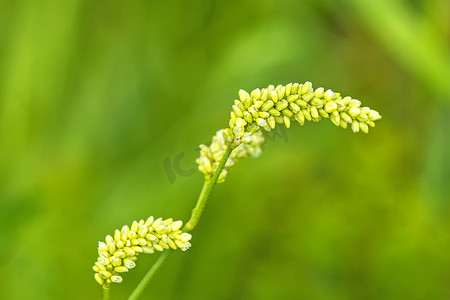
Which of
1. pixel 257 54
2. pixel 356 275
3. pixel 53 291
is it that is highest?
pixel 257 54

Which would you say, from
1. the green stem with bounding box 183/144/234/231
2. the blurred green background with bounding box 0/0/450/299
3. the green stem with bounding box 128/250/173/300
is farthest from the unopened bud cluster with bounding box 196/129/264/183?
the blurred green background with bounding box 0/0/450/299

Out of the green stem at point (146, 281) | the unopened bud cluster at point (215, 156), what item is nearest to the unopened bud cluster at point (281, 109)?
the unopened bud cluster at point (215, 156)

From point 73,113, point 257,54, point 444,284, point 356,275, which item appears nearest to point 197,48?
point 257,54

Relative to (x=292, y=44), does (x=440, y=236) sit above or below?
below

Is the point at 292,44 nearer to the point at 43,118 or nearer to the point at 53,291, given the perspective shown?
the point at 43,118

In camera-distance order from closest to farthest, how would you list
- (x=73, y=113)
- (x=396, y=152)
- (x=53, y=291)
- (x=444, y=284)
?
(x=53, y=291)
(x=444, y=284)
(x=396, y=152)
(x=73, y=113)

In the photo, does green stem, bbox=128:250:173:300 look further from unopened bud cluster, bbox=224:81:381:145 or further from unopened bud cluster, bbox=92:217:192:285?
unopened bud cluster, bbox=224:81:381:145

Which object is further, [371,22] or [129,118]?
[129,118]
